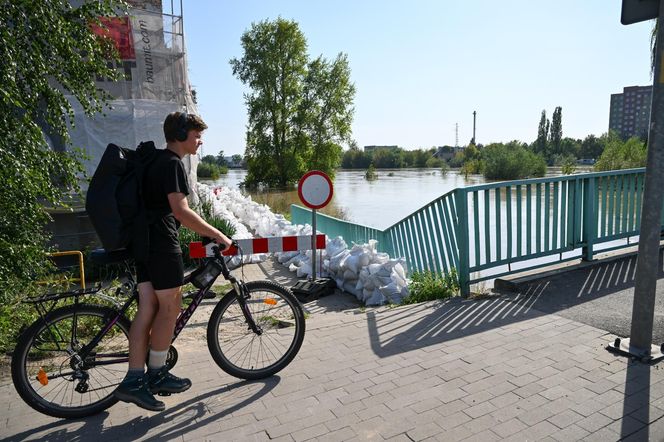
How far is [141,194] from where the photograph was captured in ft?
9.28

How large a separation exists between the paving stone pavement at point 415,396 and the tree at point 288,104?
38875mm

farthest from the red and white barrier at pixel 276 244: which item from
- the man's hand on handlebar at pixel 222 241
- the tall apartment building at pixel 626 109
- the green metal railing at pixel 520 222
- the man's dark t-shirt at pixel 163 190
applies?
the tall apartment building at pixel 626 109

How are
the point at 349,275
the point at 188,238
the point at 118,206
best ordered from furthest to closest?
the point at 188,238 < the point at 349,275 < the point at 118,206

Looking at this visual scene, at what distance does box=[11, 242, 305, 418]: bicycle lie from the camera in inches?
114

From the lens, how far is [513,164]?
46250 mm

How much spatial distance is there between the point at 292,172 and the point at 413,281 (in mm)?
36859

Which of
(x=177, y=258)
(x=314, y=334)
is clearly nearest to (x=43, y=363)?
(x=177, y=258)

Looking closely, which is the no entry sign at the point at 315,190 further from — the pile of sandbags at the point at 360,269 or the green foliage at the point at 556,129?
the green foliage at the point at 556,129

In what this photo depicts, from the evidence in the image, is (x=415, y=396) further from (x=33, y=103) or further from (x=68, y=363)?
(x=33, y=103)

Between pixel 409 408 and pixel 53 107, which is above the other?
pixel 53 107

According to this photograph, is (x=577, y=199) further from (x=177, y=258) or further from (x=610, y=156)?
(x=610, y=156)

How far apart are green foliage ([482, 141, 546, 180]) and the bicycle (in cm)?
4516

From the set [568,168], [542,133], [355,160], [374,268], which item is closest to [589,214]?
[374,268]

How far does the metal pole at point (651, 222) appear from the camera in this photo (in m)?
3.35
